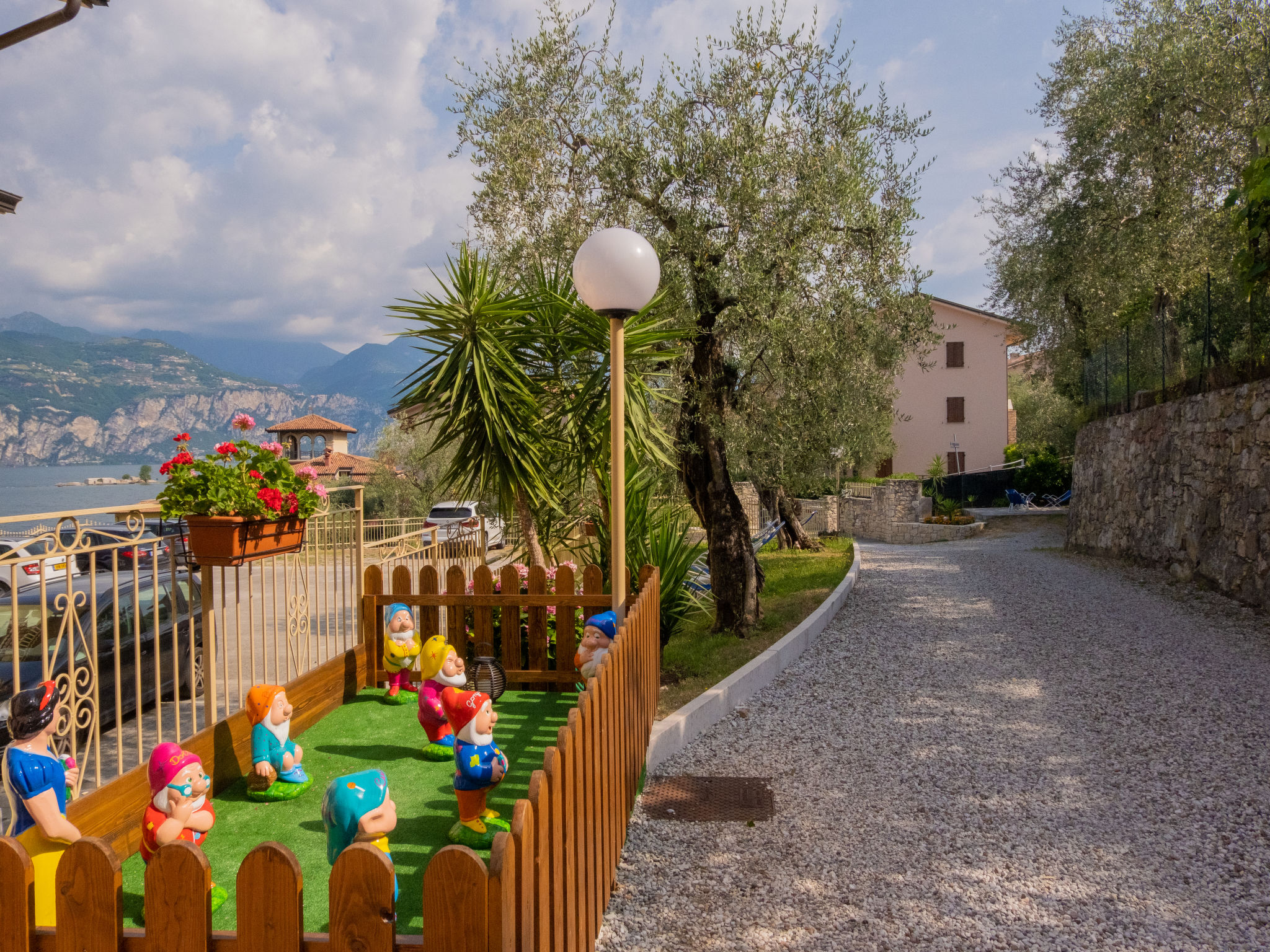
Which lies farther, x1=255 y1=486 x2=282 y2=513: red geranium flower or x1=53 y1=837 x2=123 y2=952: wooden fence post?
x1=255 y1=486 x2=282 y2=513: red geranium flower

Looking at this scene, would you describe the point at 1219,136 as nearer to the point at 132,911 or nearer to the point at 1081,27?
the point at 1081,27

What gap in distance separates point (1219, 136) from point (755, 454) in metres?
→ 7.66

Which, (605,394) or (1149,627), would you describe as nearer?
(605,394)

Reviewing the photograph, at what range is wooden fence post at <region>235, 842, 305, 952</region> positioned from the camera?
4.92 ft

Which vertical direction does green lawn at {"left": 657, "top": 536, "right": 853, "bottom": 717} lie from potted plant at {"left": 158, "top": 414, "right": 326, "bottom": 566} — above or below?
below

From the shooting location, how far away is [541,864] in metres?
1.85

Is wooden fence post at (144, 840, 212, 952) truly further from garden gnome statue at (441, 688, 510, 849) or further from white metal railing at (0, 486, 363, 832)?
garden gnome statue at (441, 688, 510, 849)

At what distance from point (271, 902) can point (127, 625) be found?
5197 mm

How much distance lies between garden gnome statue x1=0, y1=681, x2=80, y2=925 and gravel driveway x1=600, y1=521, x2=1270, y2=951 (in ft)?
5.83

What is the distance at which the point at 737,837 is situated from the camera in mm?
3604

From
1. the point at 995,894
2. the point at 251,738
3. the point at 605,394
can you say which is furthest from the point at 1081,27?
the point at 251,738

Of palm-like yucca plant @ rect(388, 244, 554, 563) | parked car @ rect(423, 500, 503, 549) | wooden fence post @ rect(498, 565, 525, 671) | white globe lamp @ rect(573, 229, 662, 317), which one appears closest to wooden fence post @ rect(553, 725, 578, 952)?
white globe lamp @ rect(573, 229, 662, 317)

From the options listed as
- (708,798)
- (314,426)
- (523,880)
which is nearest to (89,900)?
(523,880)

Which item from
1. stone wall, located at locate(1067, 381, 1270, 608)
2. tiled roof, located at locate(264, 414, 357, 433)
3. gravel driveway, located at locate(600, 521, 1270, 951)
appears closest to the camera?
gravel driveway, located at locate(600, 521, 1270, 951)
